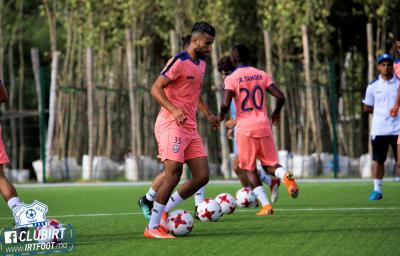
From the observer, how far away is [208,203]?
41.6 feet

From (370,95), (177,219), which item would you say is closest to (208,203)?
(177,219)

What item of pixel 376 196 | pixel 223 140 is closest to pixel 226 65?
pixel 376 196

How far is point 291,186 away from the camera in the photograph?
12.9 meters

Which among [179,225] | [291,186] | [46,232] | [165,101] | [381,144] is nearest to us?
[46,232]

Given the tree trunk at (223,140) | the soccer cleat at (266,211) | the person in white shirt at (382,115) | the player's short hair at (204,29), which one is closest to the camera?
the player's short hair at (204,29)

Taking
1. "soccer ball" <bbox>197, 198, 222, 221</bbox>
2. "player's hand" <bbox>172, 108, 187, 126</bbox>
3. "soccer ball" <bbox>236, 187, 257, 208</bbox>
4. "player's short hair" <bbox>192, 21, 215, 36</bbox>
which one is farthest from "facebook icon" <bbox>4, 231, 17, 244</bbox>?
"soccer ball" <bbox>236, 187, 257, 208</bbox>

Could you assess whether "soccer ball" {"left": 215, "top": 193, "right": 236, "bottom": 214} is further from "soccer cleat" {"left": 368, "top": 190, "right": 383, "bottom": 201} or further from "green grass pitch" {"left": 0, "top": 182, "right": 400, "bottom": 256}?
"soccer cleat" {"left": 368, "top": 190, "right": 383, "bottom": 201}

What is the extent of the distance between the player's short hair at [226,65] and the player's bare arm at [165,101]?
3759mm

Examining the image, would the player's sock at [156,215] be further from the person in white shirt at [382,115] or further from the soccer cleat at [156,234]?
the person in white shirt at [382,115]

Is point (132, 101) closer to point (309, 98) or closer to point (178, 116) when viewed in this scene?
point (309, 98)

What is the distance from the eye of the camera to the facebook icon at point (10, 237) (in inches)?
351

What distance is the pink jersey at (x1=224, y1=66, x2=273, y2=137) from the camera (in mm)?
14117

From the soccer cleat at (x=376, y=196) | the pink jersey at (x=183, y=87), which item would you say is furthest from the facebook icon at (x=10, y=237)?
the soccer cleat at (x=376, y=196)

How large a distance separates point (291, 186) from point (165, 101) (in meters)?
2.84
